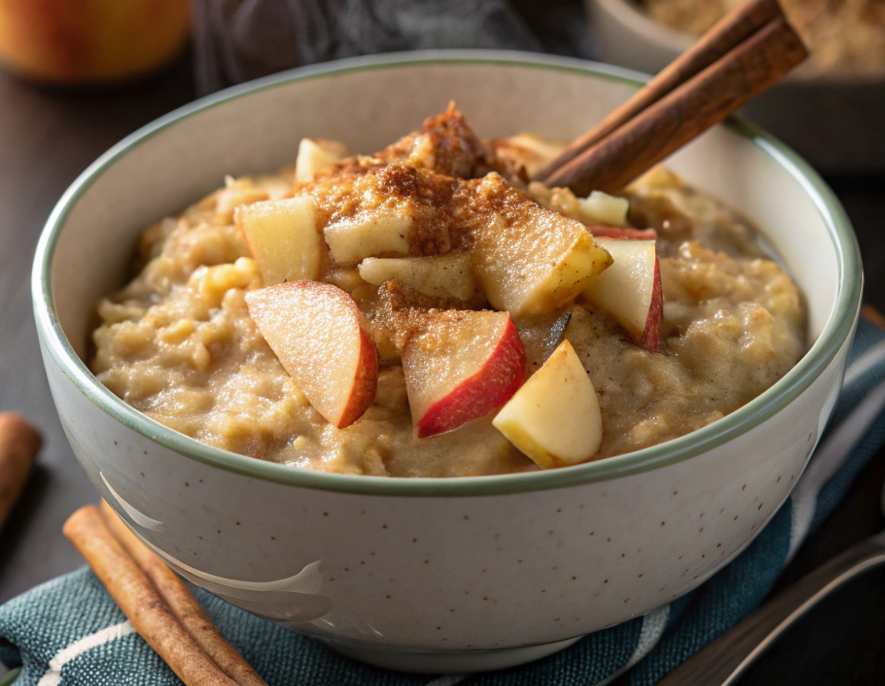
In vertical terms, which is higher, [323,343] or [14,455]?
→ [323,343]

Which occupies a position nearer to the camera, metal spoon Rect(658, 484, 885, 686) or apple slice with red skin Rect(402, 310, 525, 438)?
apple slice with red skin Rect(402, 310, 525, 438)

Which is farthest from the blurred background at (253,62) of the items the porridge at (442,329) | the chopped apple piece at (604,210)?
the chopped apple piece at (604,210)

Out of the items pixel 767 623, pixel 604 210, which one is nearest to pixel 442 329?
pixel 604 210

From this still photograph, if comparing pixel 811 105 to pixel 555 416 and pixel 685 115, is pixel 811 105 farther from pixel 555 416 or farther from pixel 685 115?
pixel 555 416

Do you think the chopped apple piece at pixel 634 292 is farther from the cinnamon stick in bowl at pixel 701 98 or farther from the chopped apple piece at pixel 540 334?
the cinnamon stick in bowl at pixel 701 98

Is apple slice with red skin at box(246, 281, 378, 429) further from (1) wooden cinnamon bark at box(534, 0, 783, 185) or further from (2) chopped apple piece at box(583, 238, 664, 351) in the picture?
(1) wooden cinnamon bark at box(534, 0, 783, 185)

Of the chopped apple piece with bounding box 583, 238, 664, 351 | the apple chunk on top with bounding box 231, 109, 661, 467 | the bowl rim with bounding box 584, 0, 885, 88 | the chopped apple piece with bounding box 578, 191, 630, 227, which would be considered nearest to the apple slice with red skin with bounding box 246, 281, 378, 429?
the apple chunk on top with bounding box 231, 109, 661, 467

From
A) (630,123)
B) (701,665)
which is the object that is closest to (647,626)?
(701,665)
